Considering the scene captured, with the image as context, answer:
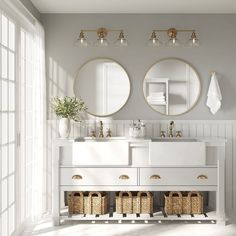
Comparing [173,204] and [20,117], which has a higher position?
[20,117]

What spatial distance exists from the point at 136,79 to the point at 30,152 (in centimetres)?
158

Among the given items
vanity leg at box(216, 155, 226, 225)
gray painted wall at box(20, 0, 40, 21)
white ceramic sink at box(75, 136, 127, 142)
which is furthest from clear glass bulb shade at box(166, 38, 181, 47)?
gray painted wall at box(20, 0, 40, 21)

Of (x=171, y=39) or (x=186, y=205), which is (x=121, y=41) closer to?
(x=171, y=39)

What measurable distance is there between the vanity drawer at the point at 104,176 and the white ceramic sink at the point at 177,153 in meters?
0.28

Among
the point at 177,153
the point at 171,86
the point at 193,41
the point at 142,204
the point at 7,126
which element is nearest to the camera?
the point at 7,126

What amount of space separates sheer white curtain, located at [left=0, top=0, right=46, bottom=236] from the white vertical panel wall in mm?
178

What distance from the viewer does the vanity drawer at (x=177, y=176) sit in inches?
197

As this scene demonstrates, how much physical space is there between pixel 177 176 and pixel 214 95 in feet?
3.83

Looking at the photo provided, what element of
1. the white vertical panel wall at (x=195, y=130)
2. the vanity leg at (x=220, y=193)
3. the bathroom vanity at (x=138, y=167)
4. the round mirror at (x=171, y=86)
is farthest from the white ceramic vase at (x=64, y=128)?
the vanity leg at (x=220, y=193)

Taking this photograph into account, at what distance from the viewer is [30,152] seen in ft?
16.5

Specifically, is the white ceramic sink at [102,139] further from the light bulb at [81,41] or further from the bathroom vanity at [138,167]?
the light bulb at [81,41]

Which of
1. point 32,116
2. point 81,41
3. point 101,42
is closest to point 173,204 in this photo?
point 32,116

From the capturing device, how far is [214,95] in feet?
18.0

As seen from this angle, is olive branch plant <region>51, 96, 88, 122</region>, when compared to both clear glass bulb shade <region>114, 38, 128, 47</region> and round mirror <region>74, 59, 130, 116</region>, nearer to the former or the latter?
round mirror <region>74, 59, 130, 116</region>
